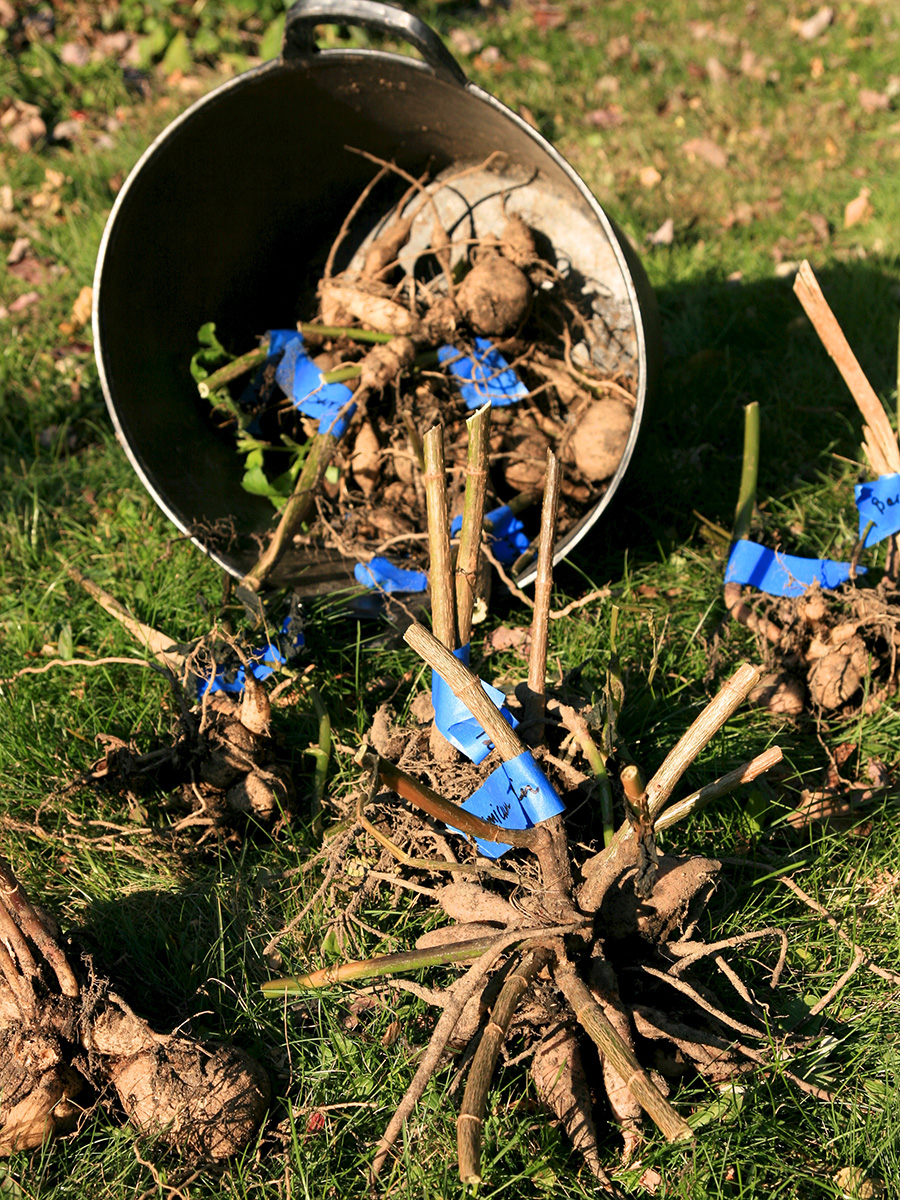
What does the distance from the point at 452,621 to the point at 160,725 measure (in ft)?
2.75

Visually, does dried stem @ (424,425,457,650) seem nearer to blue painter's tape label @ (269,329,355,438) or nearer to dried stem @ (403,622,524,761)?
dried stem @ (403,622,524,761)

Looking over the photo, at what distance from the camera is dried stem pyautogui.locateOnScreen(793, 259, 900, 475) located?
198 cm

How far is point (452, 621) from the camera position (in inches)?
67.4

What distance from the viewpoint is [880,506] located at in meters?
2.08

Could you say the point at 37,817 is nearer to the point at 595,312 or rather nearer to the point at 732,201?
the point at 595,312

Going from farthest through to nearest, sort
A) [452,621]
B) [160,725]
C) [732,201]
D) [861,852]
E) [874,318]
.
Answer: [732,201], [874,318], [160,725], [861,852], [452,621]

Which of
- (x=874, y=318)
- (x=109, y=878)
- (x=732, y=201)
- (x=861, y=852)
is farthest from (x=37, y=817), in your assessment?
(x=732, y=201)

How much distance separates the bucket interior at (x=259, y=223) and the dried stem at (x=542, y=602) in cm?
49

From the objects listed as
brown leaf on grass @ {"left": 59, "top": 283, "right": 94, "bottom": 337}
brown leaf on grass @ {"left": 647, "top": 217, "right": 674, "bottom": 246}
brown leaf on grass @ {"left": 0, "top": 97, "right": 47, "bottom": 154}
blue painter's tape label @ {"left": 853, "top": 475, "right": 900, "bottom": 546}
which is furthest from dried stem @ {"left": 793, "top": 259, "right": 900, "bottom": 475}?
brown leaf on grass @ {"left": 0, "top": 97, "right": 47, "bottom": 154}

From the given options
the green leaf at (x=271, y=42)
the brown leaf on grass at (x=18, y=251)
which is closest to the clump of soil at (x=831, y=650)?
the brown leaf on grass at (x=18, y=251)

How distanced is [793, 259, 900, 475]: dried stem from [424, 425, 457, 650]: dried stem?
3.16ft

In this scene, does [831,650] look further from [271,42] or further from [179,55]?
[179,55]

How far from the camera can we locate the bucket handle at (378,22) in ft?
6.44

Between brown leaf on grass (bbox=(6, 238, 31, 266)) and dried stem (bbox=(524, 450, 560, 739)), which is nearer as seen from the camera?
dried stem (bbox=(524, 450, 560, 739))
